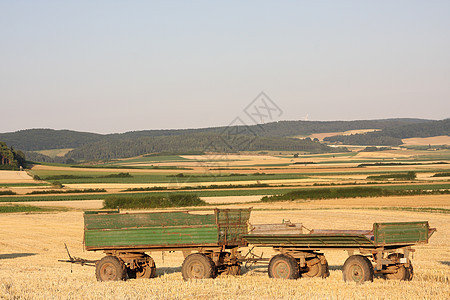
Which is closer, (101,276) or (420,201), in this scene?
(101,276)

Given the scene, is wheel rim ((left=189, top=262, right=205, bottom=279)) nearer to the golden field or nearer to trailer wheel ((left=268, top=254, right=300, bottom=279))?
the golden field

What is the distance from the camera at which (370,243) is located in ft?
58.6

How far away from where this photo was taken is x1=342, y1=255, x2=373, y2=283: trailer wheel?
17750 millimetres

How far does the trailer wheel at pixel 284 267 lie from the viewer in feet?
61.9

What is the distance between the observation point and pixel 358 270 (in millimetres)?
17953

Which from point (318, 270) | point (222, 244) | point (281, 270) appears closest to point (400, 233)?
point (318, 270)

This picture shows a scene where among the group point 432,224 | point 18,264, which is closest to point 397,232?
point 18,264

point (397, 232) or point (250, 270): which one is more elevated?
point (397, 232)

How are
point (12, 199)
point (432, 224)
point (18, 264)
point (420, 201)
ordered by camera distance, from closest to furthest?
point (18, 264) → point (432, 224) → point (420, 201) → point (12, 199)

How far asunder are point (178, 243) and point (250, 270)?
12.8 feet

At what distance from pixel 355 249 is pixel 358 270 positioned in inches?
30.4

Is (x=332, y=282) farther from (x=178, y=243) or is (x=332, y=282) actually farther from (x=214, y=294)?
(x=178, y=243)

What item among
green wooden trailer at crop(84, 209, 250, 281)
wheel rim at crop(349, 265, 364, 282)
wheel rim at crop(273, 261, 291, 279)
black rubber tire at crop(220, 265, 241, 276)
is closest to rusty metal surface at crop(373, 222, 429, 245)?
wheel rim at crop(349, 265, 364, 282)

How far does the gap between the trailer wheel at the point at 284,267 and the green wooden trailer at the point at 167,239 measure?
1.25 meters
